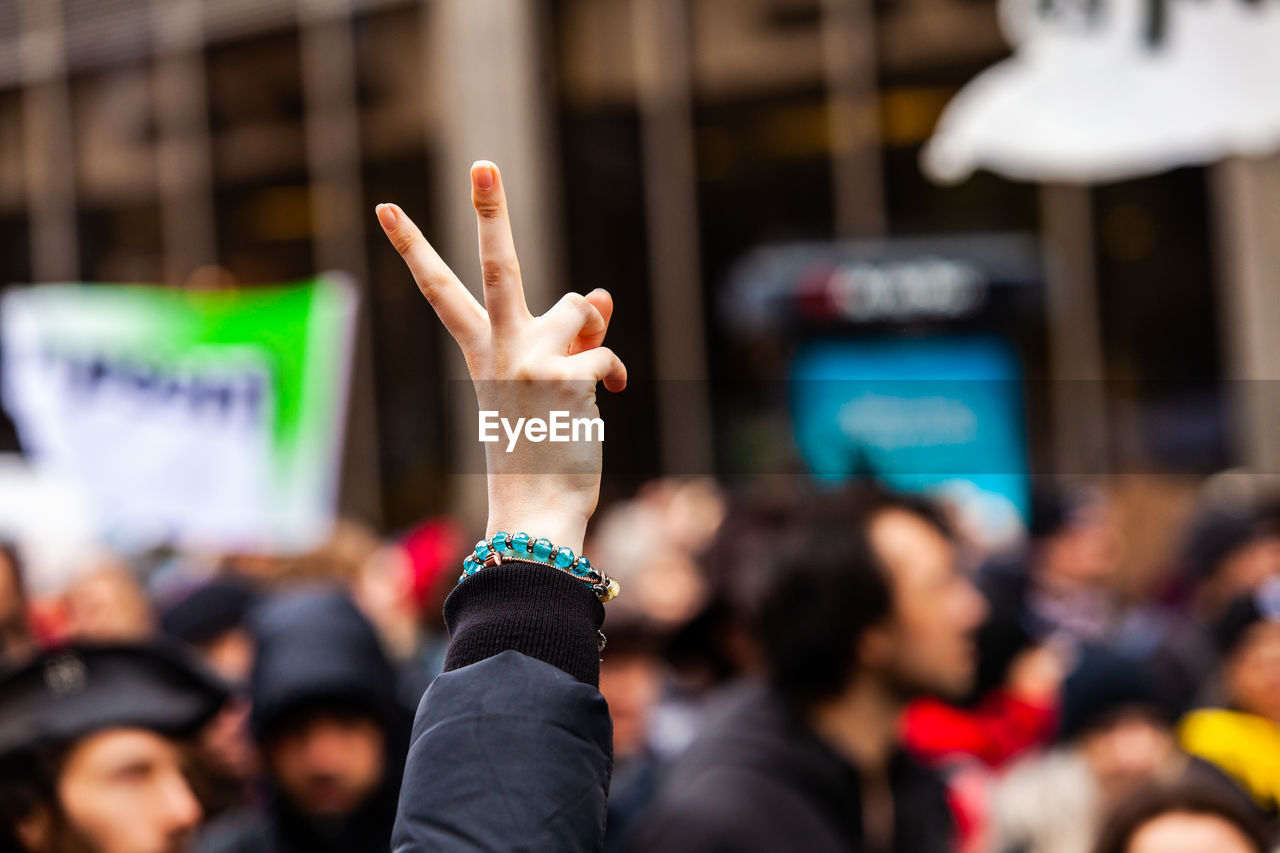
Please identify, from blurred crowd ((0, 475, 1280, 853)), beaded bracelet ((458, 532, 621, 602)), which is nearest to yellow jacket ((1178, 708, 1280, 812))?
blurred crowd ((0, 475, 1280, 853))

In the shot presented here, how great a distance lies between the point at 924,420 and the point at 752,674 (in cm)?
103

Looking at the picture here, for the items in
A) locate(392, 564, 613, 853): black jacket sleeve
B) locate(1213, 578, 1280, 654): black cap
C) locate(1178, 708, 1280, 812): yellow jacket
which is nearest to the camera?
locate(392, 564, 613, 853): black jacket sleeve

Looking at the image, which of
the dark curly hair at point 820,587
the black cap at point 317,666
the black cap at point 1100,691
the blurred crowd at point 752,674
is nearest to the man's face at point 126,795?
the blurred crowd at point 752,674

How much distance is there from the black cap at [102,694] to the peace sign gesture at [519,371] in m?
1.55

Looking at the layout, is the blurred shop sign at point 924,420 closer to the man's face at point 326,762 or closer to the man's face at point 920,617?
the man's face at point 920,617

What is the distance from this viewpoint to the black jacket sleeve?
4.39 ft

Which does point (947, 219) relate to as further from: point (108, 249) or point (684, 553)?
point (108, 249)

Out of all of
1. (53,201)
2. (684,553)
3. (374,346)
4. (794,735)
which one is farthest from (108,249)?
(794,735)

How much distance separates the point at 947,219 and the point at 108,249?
811cm

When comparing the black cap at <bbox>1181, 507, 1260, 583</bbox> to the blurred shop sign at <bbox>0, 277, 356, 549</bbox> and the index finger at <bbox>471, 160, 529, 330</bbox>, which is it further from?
the index finger at <bbox>471, 160, 529, 330</bbox>

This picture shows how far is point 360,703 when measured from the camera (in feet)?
12.0

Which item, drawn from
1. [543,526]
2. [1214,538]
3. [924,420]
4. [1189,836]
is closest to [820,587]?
[924,420]

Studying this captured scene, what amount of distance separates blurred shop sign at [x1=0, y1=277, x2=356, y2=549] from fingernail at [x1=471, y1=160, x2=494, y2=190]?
4650 millimetres

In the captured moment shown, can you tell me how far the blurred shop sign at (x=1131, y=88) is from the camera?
315 centimetres
